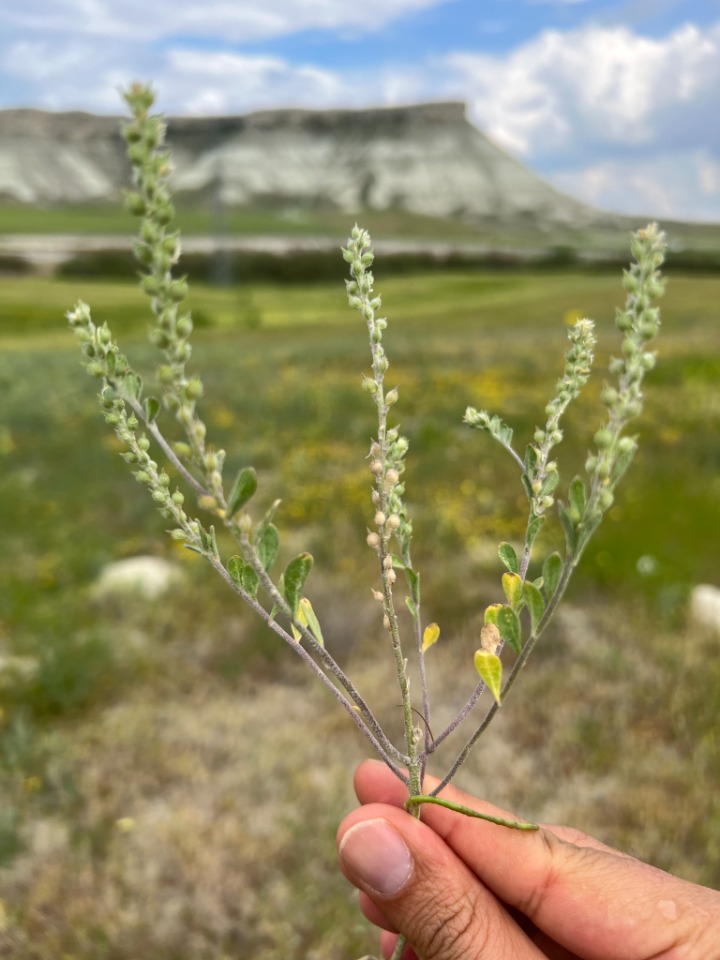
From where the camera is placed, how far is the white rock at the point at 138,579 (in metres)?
6.82

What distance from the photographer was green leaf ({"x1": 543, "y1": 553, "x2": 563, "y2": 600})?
1.16m

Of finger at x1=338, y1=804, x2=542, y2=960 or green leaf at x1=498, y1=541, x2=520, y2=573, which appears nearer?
green leaf at x1=498, y1=541, x2=520, y2=573

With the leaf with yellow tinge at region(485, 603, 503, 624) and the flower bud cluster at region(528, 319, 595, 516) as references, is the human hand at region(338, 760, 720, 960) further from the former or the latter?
the flower bud cluster at region(528, 319, 595, 516)

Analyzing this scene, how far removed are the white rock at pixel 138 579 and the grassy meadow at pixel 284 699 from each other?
0.15 metres

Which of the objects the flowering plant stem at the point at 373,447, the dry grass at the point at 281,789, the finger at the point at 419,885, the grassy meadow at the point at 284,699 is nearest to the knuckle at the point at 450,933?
the finger at the point at 419,885

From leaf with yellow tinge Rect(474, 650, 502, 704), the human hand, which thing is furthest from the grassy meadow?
leaf with yellow tinge Rect(474, 650, 502, 704)

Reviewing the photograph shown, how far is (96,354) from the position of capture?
3.25 ft

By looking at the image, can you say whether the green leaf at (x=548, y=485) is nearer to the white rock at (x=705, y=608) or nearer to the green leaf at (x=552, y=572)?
the green leaf at (x=552, y=572)

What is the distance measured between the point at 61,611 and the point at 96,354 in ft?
20.0

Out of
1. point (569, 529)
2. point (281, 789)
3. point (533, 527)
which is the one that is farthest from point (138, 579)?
point (569, 529)

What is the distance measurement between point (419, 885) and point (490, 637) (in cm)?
81

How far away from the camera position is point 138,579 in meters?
7.00

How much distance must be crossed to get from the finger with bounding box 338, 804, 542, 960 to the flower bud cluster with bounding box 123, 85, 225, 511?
125 cm

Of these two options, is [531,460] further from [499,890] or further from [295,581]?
[499,890]
